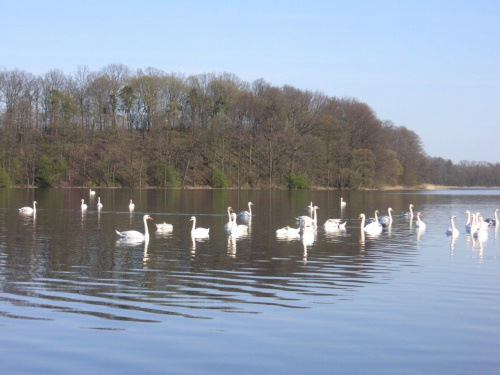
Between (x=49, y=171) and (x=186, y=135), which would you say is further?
(x=186, y=135)

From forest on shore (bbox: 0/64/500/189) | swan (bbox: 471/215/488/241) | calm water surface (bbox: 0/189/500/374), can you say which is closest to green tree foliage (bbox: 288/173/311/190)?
forest on shore (bbox: 0/64/500/189)

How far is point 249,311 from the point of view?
11.9 meters

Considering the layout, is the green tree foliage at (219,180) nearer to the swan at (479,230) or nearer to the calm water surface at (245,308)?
the swan at (479,230)

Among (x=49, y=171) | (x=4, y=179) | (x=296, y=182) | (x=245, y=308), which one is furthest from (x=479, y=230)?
(x=296, y=182)

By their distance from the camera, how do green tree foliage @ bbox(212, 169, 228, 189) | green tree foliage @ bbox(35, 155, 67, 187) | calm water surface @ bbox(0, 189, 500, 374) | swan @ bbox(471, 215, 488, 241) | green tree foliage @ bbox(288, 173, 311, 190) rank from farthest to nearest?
green tree foliage @ bbox(288, 173, 311, 190) < green tree foliage @ bbox(212, 169, 228, 189) < green tree foliage @ bbox(35, 155, 67, 187) < swan @ bbox(471, 215, 488, 241) < calm water surface @ bbox(0, 189, 500, 374)

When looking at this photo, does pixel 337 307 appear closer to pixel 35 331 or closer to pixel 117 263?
pixel 35 331

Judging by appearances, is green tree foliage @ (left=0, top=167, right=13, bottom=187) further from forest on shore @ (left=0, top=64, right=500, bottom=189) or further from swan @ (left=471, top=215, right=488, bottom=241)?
swan @ (left=471, top=215, right=488, bottom=241)

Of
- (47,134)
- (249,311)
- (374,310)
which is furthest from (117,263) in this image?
(47,134)

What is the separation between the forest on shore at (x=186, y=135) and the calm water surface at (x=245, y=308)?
64.0 metres

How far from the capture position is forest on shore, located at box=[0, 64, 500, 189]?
85562 mm

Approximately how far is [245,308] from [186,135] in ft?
284

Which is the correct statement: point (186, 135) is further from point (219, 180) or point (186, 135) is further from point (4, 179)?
point (4, 179)

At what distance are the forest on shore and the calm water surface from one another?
64.0 meters

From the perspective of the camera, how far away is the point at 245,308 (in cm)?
1214
